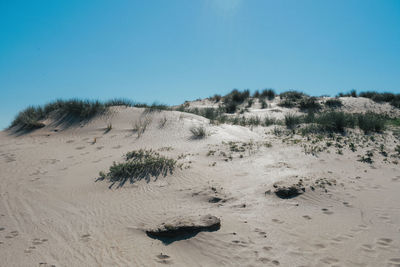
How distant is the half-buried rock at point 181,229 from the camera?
3852 mm

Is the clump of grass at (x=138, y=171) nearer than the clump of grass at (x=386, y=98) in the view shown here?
Yes

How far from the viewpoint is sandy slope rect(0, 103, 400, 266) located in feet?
11.2

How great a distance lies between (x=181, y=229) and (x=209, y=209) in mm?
885

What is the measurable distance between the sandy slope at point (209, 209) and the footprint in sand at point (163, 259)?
22 mm

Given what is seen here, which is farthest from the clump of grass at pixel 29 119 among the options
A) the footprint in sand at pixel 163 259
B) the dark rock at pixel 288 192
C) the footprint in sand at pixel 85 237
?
the dark rock at pixel 288 192

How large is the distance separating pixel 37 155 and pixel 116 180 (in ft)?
12.4

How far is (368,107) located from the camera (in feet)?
59.8

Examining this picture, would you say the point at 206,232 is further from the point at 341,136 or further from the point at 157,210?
the point at 341,136

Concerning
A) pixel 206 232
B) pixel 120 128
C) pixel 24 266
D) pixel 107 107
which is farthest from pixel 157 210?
pixel 107 107

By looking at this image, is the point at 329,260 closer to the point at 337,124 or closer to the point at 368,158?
the point at 368,158

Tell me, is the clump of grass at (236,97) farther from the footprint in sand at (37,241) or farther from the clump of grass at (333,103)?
the footprint in sand at (37,241)

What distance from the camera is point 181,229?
12.8ft

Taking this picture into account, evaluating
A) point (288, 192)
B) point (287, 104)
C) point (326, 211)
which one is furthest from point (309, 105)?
point (326, 211)

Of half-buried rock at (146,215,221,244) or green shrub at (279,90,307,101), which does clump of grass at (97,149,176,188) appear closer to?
half-buried rock at (146,215,221,244)
